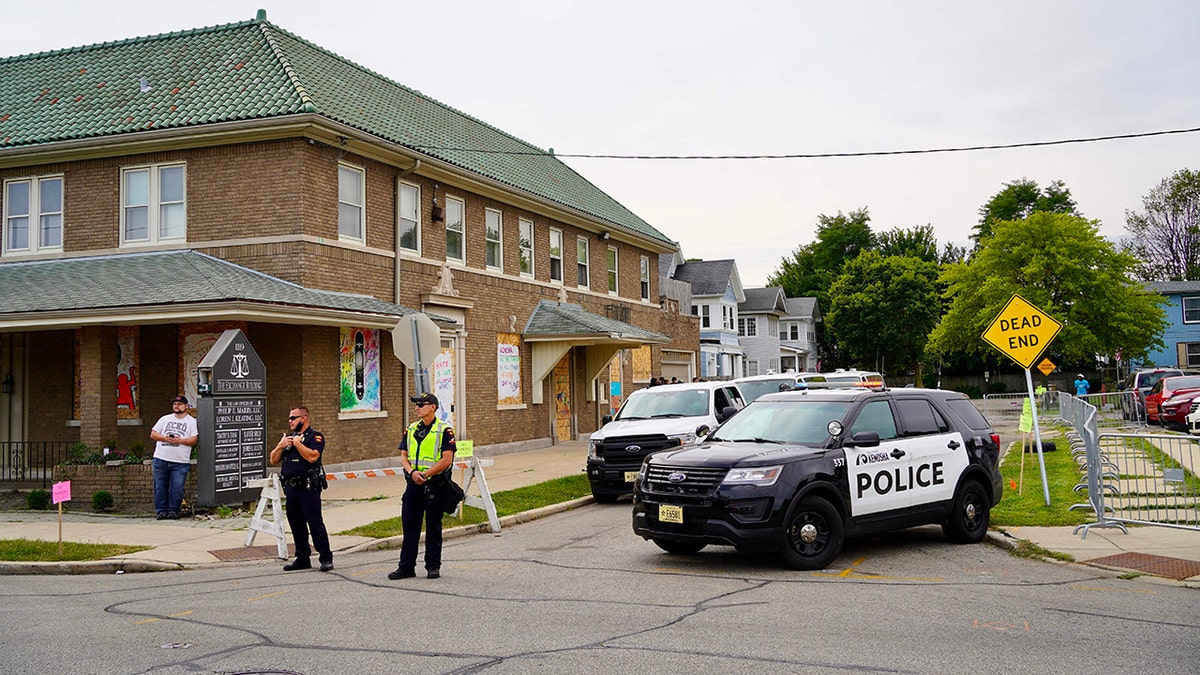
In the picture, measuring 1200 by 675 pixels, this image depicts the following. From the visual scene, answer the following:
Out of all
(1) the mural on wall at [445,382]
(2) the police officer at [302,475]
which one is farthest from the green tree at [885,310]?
(2) the police officer at [302,475]

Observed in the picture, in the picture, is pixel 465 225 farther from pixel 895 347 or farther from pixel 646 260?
pixel 895 347

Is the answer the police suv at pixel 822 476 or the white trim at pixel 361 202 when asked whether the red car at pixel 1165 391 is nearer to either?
the police suv at pixel 822 476

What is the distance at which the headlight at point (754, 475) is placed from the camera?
364 inches

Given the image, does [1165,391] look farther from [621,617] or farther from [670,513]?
[621,617]

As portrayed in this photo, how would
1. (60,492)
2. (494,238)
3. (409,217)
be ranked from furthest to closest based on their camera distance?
(494,238) < (409,217) < (60,492)

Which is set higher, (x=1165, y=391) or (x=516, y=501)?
(x=1165, y=391)

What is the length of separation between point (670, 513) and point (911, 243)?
83581 millimetres

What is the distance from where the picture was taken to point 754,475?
928cm

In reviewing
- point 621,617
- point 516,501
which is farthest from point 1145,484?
point 516,501

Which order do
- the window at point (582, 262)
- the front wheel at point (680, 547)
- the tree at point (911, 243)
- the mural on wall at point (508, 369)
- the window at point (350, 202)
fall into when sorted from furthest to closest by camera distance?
the tree at point (911, 243) → the window at point (582, 262) → the mural on wall at point (508, 369) → the window at point (350, 202) → the front wheel at point (680, 547)

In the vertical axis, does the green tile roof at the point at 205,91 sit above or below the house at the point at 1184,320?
above

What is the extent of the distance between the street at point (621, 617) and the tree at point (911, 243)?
80.3 meters

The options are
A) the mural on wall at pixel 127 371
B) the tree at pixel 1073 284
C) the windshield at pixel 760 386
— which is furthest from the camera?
the tree at pixel 1073 284

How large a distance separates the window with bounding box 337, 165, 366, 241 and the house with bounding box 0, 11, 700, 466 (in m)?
0.05
